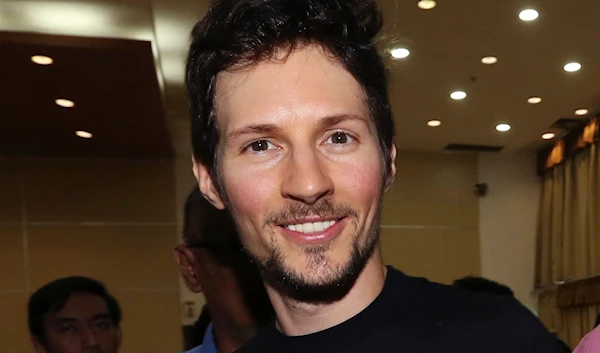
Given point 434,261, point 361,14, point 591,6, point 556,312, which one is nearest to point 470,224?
point 434,261

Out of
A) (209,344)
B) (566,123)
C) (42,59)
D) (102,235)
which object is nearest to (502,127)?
(566,123)

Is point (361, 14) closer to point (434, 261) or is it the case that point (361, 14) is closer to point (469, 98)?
point (469, 98)

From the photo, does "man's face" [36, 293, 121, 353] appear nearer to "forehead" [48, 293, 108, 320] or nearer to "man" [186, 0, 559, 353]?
"forehead" [48, 293, 108, 320]

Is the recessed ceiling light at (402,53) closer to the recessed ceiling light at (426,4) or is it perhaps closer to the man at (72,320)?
the recessed ceiling light at (426,4)

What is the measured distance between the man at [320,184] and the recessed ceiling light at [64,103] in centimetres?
446

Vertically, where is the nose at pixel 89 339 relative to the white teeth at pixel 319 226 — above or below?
below

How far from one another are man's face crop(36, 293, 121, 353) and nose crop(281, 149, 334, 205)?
5.95ft

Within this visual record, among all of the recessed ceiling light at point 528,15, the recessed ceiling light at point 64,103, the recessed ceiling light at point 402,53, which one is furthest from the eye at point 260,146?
the recessed ceiling light at point 64,103

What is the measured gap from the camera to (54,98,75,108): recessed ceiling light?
5383 mm

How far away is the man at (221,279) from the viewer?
1.66 metres

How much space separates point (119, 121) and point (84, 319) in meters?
3.53

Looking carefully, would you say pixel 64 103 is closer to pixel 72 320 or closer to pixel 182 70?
pixel 182 70

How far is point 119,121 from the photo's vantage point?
6.01 meters

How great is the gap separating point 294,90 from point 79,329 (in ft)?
6.08
